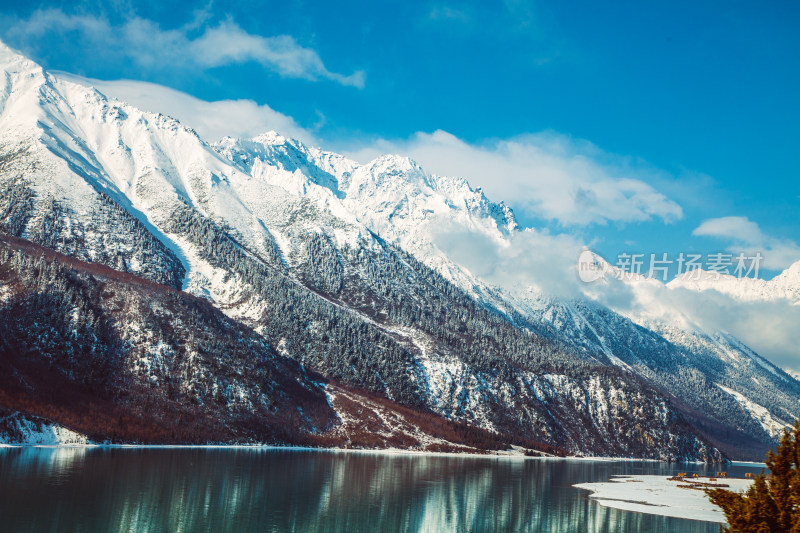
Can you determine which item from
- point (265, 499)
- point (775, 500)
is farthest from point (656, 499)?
point (775, 500)

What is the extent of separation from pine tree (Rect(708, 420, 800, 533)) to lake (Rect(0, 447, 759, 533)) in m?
39.1

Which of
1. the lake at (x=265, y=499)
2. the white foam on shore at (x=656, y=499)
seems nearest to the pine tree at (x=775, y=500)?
the lake at (x=265, y=499)

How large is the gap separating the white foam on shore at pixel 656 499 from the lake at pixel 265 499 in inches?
169

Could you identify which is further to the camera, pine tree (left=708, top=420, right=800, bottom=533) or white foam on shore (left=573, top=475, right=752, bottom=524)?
white foam on shore (left=573, top=475, right=752, bottom=524)

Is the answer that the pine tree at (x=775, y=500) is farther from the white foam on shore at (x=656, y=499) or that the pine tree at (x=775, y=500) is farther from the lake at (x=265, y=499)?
the white foam on shore at (x=656, y=499)

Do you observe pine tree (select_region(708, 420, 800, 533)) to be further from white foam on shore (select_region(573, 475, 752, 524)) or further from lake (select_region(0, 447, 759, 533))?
white foam on shore (select_region(573, 475, 752, 524))

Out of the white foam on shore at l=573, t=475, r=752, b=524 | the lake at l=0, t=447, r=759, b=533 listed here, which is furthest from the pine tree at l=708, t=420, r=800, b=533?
the white foam on shore at l=573, t=475, r=752, b=524

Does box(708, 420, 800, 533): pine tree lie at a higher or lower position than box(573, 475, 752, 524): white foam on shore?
higher

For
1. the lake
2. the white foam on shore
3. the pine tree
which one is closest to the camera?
the pine tree

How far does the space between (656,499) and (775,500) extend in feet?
258

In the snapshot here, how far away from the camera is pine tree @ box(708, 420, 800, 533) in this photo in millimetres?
32844

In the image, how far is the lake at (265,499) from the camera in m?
60.8

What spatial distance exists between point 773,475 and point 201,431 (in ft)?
539

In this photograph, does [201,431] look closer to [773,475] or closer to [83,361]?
[83,361]
